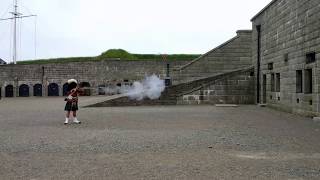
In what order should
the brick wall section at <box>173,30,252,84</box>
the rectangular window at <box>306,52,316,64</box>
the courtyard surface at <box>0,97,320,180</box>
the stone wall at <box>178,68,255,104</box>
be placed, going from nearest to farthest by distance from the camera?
the courtyard surface at <box>0,97,320,180</box>
the rectangular window at <box>306,52,316,64</box>
the stone wall at <box>178,68,255,104</box>
the brick wall section at <box>173,30,252,84</box>

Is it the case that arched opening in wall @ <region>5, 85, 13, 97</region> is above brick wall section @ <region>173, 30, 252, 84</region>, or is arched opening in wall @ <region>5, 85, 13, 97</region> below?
below

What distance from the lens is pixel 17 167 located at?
845 cm

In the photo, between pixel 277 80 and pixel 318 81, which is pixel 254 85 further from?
pixel 318 81

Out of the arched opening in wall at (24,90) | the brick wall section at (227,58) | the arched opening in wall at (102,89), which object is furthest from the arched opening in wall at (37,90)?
the brick wall section at (227,58)

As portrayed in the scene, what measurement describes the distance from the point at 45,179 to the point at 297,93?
624 inches

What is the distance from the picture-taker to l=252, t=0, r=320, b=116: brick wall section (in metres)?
19.0

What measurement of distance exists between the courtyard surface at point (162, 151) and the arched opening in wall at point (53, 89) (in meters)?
38.7

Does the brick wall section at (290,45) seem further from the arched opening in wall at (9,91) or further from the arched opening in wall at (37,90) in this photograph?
the arched opening in wall at (9,91)

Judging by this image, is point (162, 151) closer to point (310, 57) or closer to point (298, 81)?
point (310, 57)

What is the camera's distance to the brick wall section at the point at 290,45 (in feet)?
62.2

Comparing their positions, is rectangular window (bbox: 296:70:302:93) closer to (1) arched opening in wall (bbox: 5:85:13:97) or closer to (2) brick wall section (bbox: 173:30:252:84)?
(2) brick wall section (bbox: 173:30:252:84)

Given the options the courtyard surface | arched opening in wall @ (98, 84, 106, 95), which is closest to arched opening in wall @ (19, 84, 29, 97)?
arched opening in wall @ (98, 84, 106, 95)

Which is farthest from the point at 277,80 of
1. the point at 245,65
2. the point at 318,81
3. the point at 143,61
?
the point at 143,61

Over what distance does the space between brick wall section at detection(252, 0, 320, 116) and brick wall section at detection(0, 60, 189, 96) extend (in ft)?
72.6
